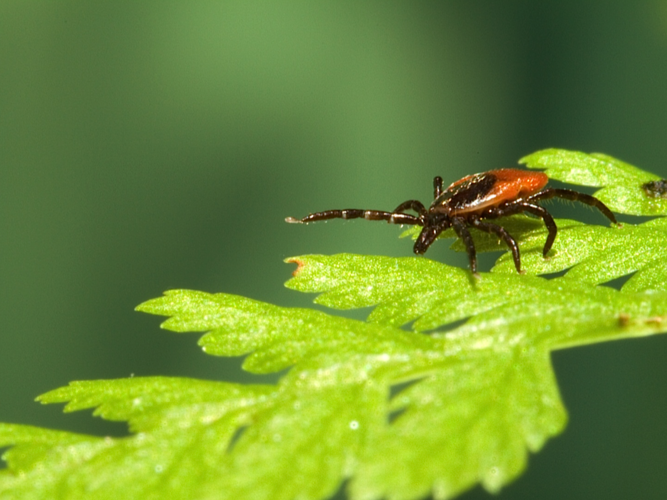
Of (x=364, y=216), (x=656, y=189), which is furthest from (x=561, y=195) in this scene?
(x=364, y=216)

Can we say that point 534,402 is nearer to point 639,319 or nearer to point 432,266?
point 639,319

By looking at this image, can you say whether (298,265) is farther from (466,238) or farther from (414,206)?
(414,206)

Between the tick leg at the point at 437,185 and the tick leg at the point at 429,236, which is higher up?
the tick leg at the point at 437,185

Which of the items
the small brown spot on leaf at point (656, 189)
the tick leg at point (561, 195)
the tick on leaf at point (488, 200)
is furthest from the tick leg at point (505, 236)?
the small brown spot on leaf at point (656, 189)

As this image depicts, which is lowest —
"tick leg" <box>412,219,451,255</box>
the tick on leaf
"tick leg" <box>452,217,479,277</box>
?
"tick leg" <box>412,219,451,255</box>

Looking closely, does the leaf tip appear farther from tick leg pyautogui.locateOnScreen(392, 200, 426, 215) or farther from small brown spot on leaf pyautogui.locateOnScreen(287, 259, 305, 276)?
tick leg pyautogui.locateOnScreen(392, 200, 426, 215)

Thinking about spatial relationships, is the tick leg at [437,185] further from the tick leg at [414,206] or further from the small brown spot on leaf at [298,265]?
the small brown spot on leaf at [298,265]

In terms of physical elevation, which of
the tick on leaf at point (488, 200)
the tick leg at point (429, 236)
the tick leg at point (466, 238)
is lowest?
the tick leg at point (429, 236)

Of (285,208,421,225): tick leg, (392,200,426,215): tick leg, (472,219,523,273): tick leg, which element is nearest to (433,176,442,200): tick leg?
(392,200,426,215): tick leg
